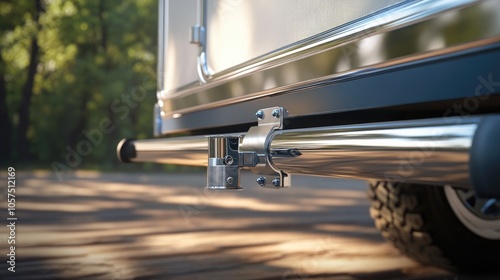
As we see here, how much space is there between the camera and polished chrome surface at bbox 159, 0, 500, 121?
1.13 metres

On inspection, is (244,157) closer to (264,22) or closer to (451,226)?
(264,22)

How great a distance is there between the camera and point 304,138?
1.42 metres

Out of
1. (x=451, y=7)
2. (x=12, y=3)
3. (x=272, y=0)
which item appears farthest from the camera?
(x=12, y=3)

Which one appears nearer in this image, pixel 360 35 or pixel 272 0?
pixel 360 35

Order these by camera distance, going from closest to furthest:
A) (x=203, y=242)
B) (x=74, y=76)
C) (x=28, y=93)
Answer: (x=203, y=242), (x=28, y=93), (x=74, y=76)

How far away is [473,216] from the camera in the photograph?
258 centimetres

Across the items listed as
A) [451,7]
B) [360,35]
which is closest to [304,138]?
[360,35]

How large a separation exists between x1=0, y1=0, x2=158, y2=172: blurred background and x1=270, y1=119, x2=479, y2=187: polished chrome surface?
18.3 metres

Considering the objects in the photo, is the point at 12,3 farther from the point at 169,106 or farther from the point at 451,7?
the point at 451,7

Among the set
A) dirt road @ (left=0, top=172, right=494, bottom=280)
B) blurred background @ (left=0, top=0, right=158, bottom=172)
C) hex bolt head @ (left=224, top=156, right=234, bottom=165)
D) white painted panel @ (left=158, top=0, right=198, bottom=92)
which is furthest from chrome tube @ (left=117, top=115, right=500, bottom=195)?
blurred background @ (left=0, top=0, right=158, bottom=172)

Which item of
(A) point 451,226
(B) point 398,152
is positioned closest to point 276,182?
(B) point 398,152

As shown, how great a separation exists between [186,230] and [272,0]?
2.67 metres

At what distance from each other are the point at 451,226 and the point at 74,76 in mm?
19893

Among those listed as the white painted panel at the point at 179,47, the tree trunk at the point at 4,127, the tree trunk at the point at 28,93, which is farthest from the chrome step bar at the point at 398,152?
the tree trunk at the point at 28,93
